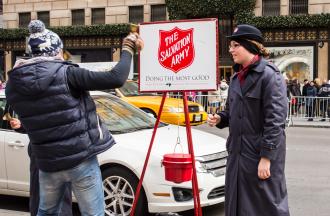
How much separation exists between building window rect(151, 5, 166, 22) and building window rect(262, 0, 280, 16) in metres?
5.61

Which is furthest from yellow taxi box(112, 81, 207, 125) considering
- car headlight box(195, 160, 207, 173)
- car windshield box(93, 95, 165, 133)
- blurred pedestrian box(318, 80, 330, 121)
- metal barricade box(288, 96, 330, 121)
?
car headlight box(195, 160, 207, 173)

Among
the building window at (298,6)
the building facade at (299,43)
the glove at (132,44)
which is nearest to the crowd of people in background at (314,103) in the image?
the building facade at (299,43)

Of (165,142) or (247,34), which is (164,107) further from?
(247,34)

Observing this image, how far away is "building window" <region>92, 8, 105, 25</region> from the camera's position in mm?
31984

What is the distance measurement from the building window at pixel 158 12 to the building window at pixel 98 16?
125 inches

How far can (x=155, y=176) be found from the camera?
5.75 metres

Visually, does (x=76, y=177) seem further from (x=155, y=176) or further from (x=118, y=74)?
(x=155, y=176)

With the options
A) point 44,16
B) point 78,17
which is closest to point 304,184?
point 78,17

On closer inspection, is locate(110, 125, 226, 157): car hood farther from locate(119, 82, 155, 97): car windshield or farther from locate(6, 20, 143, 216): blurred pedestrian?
locate(119, 82, 155, 97): car windshield

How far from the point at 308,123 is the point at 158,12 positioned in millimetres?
13463

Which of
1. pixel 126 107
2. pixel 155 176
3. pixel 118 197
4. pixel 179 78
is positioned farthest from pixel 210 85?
pixel 126 107

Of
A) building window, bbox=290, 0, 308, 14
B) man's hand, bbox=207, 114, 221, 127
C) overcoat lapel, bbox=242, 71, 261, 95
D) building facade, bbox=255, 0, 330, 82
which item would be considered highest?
building window, bbox=290, 0, 308, 14

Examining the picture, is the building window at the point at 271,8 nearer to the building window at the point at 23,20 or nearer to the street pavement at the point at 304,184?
the street pavement at the point at 304,184

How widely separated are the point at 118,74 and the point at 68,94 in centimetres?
38
